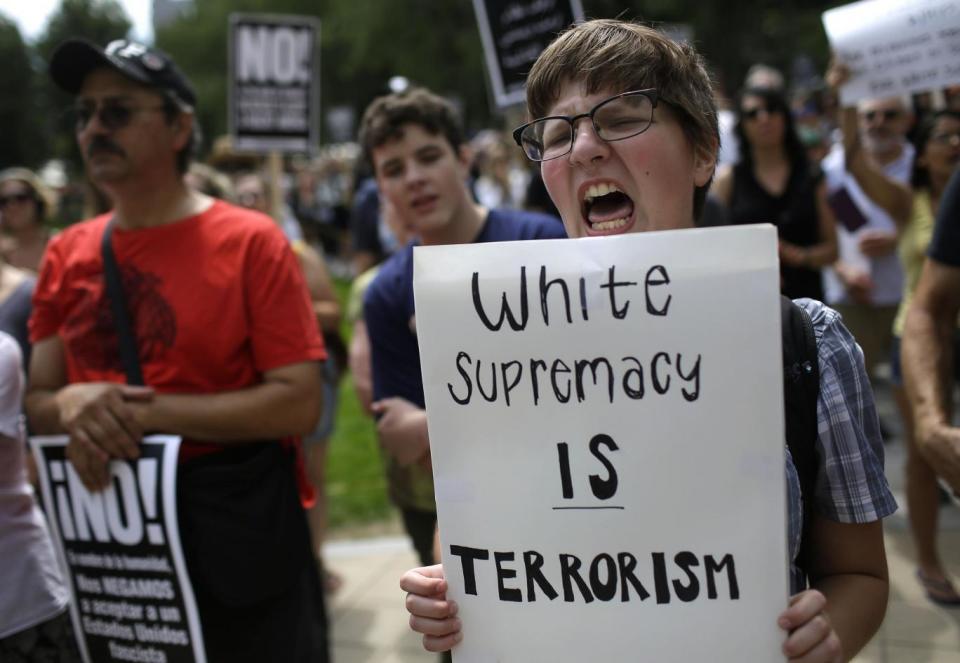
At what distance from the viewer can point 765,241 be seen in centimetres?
118

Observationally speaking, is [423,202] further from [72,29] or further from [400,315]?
[72,29]

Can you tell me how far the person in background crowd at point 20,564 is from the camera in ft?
A: 7.48

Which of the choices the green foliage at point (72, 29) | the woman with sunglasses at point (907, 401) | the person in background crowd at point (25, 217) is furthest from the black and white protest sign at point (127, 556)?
the green foliage at point (72, 29)

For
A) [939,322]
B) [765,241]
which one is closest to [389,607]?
[939,322]

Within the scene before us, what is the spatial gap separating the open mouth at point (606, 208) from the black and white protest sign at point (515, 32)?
2570 millimetres

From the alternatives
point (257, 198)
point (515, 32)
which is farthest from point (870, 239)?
point (257, 198)

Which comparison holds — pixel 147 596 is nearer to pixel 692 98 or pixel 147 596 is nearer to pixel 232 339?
pixel 232 339

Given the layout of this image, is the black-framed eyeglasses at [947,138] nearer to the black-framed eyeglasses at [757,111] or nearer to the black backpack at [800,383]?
the black-framed eyeglasses at [757,111]

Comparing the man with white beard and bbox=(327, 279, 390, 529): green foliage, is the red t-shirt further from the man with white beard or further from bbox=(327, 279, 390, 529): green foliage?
the man with white beard

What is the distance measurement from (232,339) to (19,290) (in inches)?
44.7

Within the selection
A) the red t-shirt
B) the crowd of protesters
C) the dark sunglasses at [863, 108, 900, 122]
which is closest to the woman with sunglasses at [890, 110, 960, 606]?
the crowd of protesters

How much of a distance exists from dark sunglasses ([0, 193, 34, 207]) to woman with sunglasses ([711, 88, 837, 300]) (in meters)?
3.74

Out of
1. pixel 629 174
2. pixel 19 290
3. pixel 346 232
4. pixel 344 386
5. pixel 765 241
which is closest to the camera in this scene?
pixel 765 241

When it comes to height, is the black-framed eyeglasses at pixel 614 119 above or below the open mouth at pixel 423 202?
above
